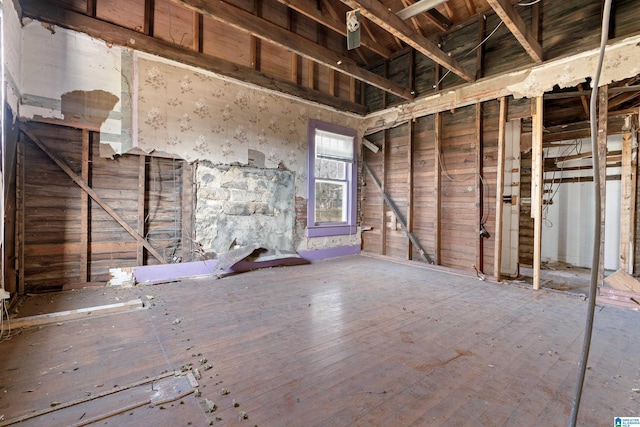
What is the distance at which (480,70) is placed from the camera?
4.58 m

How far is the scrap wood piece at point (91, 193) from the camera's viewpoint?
344 cm

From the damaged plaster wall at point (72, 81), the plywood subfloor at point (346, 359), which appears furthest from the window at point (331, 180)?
the damaged plaster wall at point (72, 81)

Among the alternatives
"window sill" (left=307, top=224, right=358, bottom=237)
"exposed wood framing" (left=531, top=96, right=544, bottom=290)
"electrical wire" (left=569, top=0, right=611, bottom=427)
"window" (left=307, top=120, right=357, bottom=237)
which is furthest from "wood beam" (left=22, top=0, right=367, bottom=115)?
"electrical wire" (left=569, top=0, right=611, bottom=427)

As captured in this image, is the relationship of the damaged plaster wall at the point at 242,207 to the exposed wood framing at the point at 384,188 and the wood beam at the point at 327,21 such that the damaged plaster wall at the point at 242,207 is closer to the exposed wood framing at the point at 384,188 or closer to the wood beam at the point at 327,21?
the exposed wood framing at the point at 384,188

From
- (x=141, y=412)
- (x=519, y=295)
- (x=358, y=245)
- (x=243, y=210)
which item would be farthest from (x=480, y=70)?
(x=141, y=412)

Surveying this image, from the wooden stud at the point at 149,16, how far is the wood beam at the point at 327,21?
1.97m

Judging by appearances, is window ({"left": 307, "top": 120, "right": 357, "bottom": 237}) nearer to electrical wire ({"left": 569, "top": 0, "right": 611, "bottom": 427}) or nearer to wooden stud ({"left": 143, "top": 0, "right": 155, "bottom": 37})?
wooden stud ({"left": 143, "top": 0, "right": 155, "bottom": 37})

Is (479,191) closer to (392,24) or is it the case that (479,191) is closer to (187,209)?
(392,24)

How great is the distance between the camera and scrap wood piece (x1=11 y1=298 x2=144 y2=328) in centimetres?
258

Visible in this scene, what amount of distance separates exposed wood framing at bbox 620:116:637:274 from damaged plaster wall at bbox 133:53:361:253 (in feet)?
14.8

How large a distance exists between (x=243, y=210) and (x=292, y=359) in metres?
3.16

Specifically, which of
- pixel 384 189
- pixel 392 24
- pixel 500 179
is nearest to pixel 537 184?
pixel 500 179

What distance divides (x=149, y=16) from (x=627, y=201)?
283 inches

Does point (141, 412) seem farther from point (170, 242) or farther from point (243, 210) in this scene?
point (243, 210)
